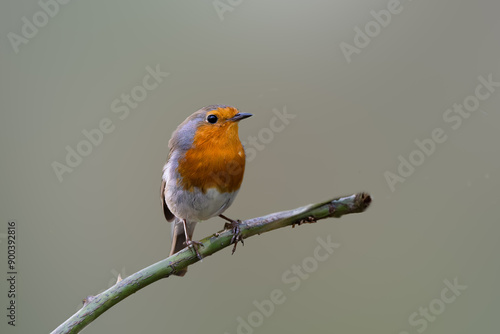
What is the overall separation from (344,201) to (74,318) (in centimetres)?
85

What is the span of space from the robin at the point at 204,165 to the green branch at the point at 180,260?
0.69 metres

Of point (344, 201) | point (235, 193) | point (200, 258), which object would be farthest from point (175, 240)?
point (344, 201)

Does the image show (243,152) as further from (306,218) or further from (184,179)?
(306,218)

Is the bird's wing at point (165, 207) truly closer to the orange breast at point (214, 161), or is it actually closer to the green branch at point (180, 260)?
the orange breast at point (214, 161)

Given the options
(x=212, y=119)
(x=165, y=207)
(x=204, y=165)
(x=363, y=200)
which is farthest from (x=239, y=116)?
(x=363, y=200)

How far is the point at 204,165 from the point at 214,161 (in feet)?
0.24

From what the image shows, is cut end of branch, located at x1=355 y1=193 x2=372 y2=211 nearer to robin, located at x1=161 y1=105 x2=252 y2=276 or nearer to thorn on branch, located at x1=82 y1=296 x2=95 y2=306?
thorn on branch, located at x1=82 y1=296 x2=95 y2=306

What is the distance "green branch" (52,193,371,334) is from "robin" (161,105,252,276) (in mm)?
687

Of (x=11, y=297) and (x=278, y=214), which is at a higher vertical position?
(x=11, y=297)

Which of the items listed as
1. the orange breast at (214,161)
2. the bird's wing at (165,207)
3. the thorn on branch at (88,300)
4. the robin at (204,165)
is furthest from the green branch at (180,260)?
the bird's wing at (165,207)

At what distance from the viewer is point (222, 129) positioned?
2404mm

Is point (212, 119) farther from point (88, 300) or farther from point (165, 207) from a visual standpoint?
point (88, 300)

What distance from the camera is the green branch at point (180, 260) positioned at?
1369 mm

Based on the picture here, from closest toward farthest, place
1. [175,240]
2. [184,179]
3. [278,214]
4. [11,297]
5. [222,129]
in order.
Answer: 1. [278,214]
2. [11,297]
3. [222,129]
4. [184,179]
5. [175,240]
